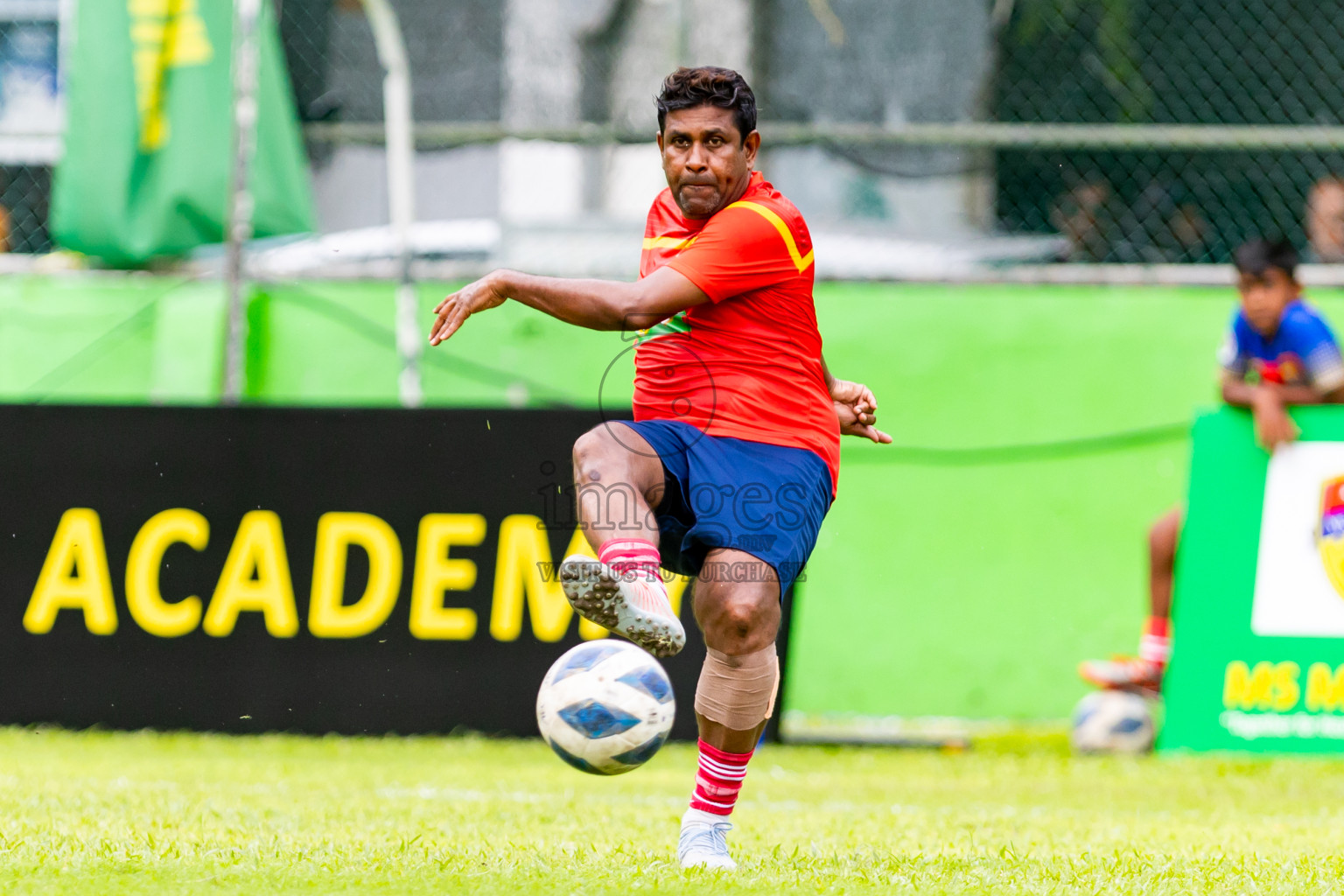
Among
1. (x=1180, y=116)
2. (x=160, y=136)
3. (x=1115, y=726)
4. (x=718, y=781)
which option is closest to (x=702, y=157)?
(x=718, y=781)

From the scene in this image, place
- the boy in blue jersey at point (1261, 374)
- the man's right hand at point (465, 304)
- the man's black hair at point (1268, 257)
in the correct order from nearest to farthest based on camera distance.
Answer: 1. the man's right hand at point (465, 304)
2. the boy in blue jersey at point (1261, 374)
3. the man's black hair at point (1268, 257)

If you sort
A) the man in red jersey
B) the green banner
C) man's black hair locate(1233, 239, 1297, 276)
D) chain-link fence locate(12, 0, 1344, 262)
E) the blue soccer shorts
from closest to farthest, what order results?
the man in red jersey
the blue soccer shorts
man's black hair locate(1233, 239, 1297, 276)
the green banner
chain-link fence locate(12, 0, 1344, 262)

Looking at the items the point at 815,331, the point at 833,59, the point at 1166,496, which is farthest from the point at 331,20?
the point at 815,331

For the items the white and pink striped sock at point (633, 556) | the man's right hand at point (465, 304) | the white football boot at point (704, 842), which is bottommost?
the white football boot at point (704, 842)

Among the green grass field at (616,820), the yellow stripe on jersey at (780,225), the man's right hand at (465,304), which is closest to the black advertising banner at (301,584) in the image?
the green grass field at (616,820)

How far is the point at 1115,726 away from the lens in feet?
25.4

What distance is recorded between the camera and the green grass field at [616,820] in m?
3.84

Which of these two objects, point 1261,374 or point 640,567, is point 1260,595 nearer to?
point 1261,374

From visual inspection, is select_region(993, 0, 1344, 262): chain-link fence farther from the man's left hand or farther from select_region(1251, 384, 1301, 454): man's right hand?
the man's left hand

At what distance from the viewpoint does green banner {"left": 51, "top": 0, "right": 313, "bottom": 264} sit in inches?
358

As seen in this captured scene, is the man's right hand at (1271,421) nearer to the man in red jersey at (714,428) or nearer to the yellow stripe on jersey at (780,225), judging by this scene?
the man in red jersey at (714,428)

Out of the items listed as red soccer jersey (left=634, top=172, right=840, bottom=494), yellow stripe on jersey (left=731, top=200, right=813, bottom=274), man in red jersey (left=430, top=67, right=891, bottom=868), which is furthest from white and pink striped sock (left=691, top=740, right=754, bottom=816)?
yellow stripe on jersey (left=731, top=200, right=813, bottom=274)

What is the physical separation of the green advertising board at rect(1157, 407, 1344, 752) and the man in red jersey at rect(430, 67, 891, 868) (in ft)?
12.2

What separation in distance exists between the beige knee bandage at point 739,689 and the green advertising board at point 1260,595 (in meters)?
Result: 3.95
